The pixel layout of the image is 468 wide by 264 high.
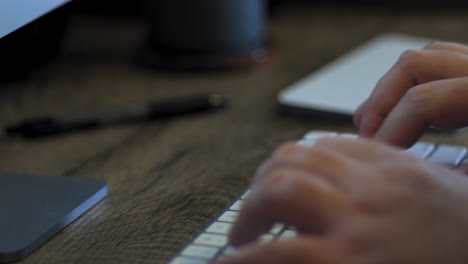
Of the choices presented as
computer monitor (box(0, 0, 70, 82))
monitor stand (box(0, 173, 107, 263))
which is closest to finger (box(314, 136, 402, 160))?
monitor stand (box(0, 173, 107, 263))

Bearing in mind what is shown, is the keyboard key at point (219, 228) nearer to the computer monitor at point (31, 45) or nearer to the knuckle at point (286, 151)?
the knuckle at point (286, 151)

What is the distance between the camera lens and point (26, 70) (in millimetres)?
1059

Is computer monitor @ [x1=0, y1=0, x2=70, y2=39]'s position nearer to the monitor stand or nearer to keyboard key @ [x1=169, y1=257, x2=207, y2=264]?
the monitor stand

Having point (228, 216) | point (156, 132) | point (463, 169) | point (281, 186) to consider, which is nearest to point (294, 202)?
point (281, 186)

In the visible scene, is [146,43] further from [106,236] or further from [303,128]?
[106,236]

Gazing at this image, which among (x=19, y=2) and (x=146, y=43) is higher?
(x=19, y=2)

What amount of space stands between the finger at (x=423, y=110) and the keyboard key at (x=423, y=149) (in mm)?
70

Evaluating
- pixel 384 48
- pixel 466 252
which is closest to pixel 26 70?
pixel 384 48

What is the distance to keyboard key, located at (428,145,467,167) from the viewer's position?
0.70 m

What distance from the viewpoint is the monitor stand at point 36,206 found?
0.59m

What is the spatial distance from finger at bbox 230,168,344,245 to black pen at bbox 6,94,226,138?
419 mm

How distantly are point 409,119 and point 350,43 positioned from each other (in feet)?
1.88

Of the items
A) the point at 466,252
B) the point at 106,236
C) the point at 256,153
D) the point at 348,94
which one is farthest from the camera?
the point at 348,94

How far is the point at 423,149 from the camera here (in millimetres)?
722
